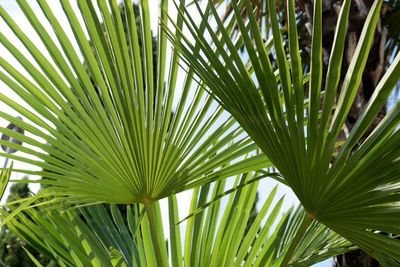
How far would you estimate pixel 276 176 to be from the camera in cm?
143

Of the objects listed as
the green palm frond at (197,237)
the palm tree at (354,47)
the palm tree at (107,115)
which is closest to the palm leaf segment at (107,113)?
the palm tree at (107,115)

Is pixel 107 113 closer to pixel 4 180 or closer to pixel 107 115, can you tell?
pixel 107 115

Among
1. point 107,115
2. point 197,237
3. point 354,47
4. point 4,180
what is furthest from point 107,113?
Answer: point 354,47

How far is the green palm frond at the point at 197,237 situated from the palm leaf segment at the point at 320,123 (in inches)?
20.5

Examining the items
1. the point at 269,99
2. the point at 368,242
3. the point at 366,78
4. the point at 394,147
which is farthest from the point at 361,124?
the point at 366,78

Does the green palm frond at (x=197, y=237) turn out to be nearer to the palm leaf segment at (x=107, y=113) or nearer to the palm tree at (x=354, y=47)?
the palm leaf segment at (x=107, y=113)

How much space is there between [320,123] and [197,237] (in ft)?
2.24

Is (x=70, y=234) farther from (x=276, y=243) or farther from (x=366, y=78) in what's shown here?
(x=366, y=78)

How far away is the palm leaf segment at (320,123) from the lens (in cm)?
118

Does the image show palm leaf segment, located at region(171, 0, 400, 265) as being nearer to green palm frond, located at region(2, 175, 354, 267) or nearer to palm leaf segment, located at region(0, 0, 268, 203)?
palm leaf segment, located at region(0, 0, 268, 203)

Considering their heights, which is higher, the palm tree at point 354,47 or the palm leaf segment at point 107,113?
the palm tree at point 354,47

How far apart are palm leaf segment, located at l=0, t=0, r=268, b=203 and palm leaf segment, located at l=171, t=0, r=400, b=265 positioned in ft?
0.86

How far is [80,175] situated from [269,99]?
0.55 metres

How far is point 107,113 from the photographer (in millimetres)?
1545
